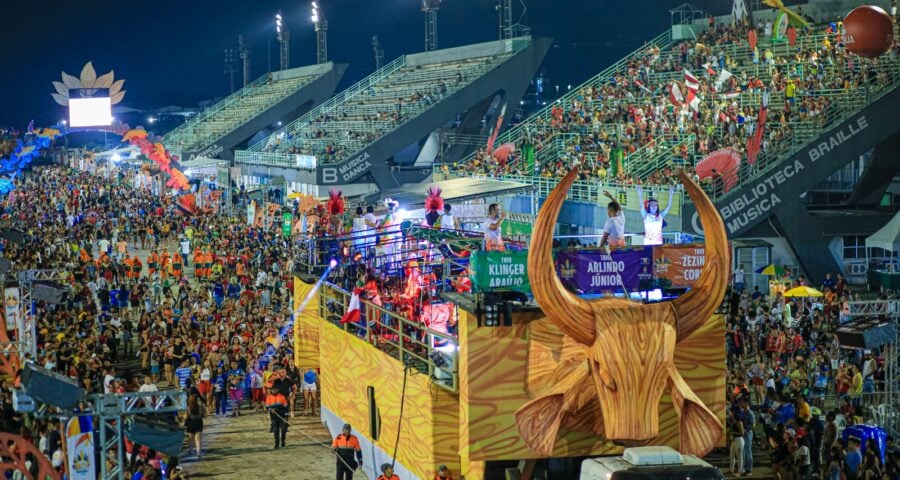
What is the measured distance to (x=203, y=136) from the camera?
7412 cm

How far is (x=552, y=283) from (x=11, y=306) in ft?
47.0

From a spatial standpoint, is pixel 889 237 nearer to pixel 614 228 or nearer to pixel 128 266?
pixel 614 228

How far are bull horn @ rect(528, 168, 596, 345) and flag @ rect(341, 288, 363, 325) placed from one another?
218 inches

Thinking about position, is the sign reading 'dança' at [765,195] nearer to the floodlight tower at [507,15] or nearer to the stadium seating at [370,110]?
the stadium seating at [370,110]

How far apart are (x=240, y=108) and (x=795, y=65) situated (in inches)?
1935

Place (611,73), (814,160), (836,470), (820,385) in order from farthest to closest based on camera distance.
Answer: (611,73)
(814,160)
(820,385)
(836,470)

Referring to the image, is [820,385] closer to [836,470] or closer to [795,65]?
[836,470]

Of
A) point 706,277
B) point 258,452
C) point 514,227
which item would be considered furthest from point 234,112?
point 706,277

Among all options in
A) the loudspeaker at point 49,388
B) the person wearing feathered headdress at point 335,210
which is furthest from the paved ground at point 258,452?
the loudspeaker at point 49,388

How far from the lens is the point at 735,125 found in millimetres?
31750

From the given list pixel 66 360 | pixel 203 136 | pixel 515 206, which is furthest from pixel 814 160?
pixel 203 136

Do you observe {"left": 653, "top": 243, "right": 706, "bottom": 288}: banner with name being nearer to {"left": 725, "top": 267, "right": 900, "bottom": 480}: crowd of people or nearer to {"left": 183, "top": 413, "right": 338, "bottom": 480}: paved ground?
{"left": 725, "top": 267, "right": 900, "bottom": 480}: crowd of people

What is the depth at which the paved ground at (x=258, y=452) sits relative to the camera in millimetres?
17828

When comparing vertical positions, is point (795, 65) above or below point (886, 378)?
above
